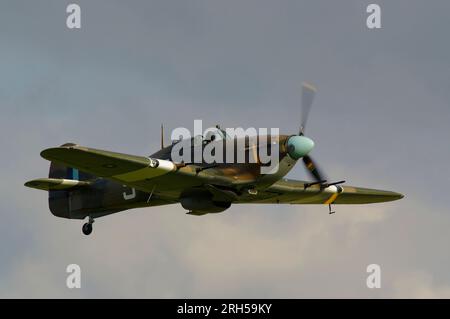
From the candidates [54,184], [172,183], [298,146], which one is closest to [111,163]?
[172,183]

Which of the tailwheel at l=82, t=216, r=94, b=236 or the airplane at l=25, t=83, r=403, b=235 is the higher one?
the airplane at l=25, t=83, r=403, b=235

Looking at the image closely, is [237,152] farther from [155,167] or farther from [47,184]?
[47,184]

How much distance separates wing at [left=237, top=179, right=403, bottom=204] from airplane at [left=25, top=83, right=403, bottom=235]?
0.12ft

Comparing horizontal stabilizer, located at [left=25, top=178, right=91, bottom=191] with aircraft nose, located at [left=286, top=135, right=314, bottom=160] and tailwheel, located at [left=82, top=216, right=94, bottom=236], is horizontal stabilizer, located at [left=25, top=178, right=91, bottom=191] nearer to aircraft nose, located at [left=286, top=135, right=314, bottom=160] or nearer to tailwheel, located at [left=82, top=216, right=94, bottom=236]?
tailwheel, located at [left=82, top=216, right=94, bottom=236]

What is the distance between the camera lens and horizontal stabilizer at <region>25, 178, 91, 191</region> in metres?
29.3

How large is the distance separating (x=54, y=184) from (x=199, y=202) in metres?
5.83

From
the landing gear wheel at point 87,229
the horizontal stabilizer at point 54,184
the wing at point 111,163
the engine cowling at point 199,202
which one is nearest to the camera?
the wing at point 111,163

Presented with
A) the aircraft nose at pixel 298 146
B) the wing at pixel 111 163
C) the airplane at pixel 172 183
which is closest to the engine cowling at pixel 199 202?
the airplane at pixel 172 183

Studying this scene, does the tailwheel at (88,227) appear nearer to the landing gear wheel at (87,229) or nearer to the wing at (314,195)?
the landing gear wheel at (87,229)

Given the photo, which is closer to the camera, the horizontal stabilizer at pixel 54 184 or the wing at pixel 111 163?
the wing at pixel 111 163

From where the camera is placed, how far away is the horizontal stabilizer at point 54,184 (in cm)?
2931

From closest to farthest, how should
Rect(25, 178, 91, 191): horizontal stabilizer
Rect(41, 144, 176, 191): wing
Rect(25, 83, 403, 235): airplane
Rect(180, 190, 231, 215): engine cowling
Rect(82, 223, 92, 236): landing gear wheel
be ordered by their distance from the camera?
Rect(41, 144, 176, 191): wing < Rect(25, 83, 403, 235): airplane < Rect(180, 190, 231, 215): engine cowling < Rect(25, 178, 91, 191): horizontal stabilizer < Rect(82, 223, 92, 236): landing gear wheel

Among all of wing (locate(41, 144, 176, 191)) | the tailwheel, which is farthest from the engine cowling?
the tailwheel

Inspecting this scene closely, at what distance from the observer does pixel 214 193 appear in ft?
89.4
